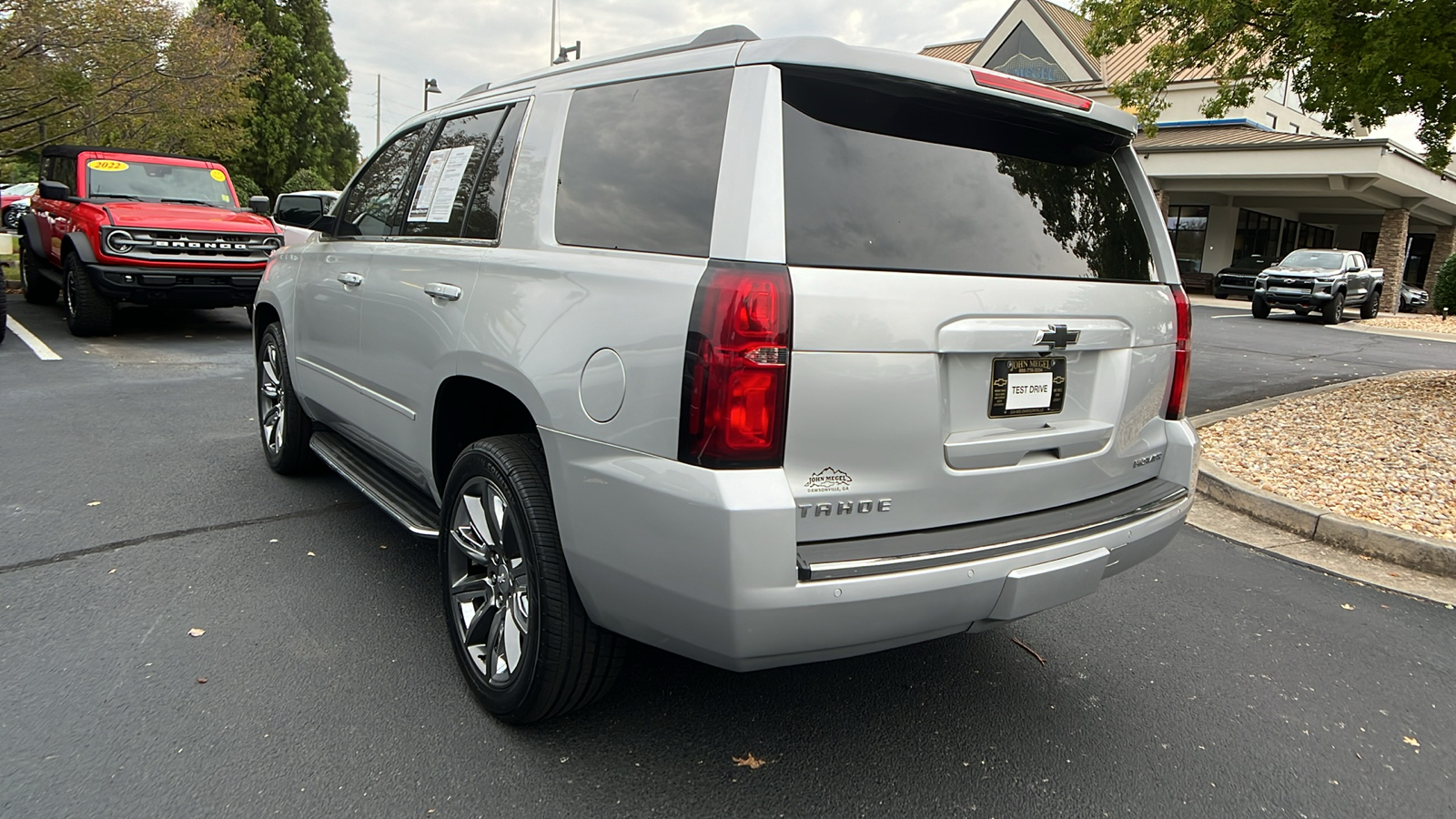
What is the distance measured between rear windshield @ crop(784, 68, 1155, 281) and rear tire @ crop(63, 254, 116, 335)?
9836 millimetres

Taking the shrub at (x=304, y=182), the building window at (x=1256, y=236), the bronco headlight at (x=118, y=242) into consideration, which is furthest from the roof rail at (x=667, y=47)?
the shrub at (x=304, y=182)

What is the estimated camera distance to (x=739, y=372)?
6.91 feet

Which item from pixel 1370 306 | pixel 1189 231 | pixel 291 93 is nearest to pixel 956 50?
pixel 1189 231

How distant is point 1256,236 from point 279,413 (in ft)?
126

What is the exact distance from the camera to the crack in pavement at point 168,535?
3.81m

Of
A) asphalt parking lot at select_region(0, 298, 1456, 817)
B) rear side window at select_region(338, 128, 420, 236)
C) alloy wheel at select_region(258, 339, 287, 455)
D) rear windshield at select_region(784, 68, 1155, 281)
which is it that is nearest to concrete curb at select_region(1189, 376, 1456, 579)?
asphalt parking lot at select_region(0, 298, 1456, 817)

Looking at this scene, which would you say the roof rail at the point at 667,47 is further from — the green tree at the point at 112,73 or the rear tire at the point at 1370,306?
the rear tire at the point at 1370,306

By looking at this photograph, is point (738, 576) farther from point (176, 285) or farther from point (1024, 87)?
point (176, 285)

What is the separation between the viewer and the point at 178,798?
2.38m

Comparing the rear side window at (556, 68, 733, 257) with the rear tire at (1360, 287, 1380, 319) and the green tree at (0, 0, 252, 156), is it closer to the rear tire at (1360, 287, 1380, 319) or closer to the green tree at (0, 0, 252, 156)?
the green tree at (0, 0, 252, 156)

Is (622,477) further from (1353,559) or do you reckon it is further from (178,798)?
(1353,559)

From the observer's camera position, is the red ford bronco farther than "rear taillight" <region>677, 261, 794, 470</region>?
Yes

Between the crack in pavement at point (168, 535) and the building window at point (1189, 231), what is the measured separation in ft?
111

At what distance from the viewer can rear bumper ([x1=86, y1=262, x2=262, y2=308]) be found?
9398mm
